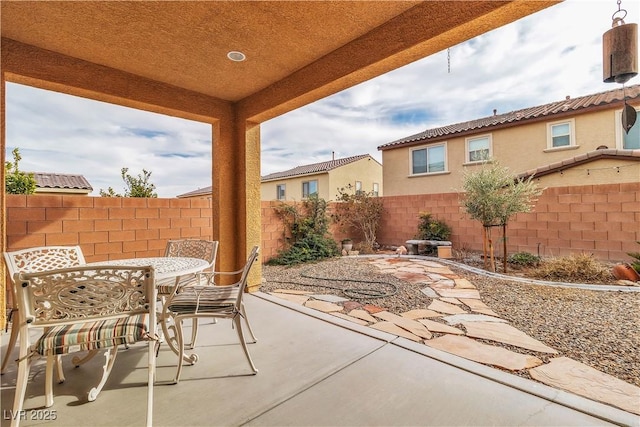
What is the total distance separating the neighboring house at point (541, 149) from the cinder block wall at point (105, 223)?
260 inches

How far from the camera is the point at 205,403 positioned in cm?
192

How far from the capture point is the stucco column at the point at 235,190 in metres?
4.53

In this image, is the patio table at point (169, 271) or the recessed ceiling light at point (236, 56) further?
the recessed ceiling light at point (236, 56)

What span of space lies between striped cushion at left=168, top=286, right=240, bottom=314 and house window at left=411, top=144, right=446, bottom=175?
10.6 m

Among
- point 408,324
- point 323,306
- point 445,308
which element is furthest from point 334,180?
point 408,324

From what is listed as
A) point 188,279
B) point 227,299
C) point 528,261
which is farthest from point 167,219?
point 528,261

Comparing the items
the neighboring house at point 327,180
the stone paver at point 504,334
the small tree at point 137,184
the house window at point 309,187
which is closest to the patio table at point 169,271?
the stone paver at point 504,334

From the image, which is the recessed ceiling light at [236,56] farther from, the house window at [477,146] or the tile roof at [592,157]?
the house window at [477,146]

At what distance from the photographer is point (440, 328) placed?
3141 mm

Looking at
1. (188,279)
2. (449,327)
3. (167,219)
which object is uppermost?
(167,219)

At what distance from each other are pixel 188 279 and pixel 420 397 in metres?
2.58

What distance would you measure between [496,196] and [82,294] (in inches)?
258

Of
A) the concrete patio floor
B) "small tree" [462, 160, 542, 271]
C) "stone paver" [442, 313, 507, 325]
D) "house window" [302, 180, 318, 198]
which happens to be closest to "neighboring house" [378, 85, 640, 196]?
"small tree" [462, 160, 542, 271]

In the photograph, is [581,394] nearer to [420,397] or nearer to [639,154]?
[420,397]
